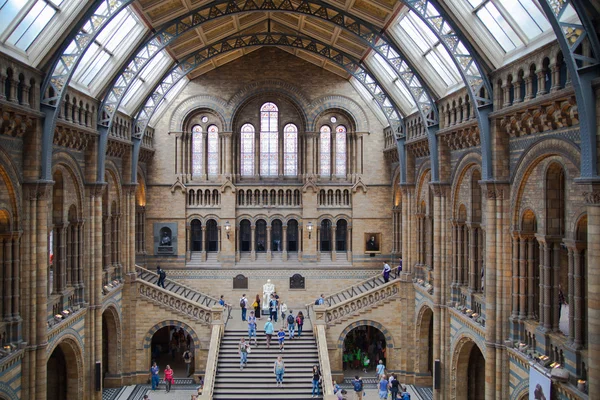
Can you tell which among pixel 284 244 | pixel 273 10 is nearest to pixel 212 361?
pixel 284 244

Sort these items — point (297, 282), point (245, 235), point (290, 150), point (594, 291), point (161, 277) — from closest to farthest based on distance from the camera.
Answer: point (594, 291) → point (161, 277) → point (297, 282) → point (245, 235) → point (290, 150)

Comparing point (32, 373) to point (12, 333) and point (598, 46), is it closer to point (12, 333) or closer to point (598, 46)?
point (12, 333)

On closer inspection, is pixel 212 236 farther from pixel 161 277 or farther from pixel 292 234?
pixel 292 234

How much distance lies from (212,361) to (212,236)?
38.3 feet

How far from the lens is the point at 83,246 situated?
2373 cm

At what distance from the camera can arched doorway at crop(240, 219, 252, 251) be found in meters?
36.4

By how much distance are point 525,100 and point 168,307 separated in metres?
20.9

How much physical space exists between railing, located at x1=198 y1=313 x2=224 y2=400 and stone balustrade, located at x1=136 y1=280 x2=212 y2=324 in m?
1.33

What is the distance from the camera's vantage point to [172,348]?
3378 centimetres

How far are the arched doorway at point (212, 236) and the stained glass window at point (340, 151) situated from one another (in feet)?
29.0

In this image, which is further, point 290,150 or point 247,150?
point 290,150

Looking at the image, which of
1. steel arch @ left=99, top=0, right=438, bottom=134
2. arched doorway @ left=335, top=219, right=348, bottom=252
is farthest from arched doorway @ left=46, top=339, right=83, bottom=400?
arched doorway @ left=335, top=219, right=348, bottom=252

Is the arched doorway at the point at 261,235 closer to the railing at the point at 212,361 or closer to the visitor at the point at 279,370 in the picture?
the railing at the point at 212,361

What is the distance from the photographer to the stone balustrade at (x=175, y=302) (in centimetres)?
2941
